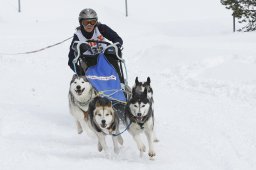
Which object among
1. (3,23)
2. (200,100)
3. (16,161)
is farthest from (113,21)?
(16,161)

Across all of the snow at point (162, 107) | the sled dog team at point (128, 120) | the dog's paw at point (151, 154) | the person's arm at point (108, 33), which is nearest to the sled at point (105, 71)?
the person's arm at point (108, 33)

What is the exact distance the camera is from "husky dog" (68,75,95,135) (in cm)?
701

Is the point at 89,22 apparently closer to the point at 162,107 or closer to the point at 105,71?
the point at 105,71

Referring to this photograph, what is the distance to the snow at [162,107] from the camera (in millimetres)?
6223

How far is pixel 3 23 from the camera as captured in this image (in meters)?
24.5

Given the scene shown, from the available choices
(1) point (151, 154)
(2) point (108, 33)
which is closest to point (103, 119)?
(1) point (151, 154)

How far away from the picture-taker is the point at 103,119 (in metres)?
6.04

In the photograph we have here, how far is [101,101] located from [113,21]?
70.4 feet

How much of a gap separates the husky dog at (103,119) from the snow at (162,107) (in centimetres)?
23

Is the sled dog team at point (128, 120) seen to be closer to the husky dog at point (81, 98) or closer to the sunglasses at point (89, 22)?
the husky dog at point (81, 98)

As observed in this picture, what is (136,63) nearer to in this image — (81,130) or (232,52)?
(232,52)

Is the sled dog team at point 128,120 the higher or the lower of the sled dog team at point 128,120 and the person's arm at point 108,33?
the lower

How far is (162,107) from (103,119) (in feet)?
11.7

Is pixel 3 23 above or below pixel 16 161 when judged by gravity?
above
